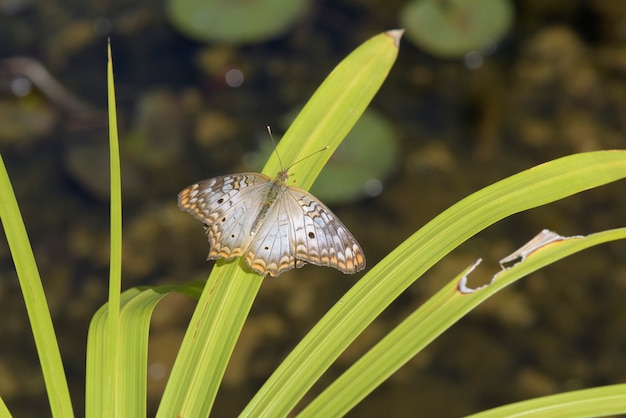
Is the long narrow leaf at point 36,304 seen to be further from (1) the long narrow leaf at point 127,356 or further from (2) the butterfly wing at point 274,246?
(2) the butterfly wing at point 274,246

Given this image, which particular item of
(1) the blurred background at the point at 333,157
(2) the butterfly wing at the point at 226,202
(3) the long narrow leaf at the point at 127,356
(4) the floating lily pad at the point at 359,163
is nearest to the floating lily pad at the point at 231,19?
(1) the blurred background at the point at 333,157

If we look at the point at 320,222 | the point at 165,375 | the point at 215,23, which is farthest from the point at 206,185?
the point at 215,23

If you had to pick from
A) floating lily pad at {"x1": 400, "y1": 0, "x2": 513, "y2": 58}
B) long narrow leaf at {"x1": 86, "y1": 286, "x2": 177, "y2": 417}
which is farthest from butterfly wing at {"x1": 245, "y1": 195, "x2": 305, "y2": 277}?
floating lily pad at {"x1": 400, "y1": 0, "x2": 513, "y2": 58}

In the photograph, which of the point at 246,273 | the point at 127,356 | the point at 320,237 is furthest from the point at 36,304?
the point at 320,237

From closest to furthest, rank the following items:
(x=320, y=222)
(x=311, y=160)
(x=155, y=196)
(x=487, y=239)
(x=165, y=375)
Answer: (x=311, y=160) → (x=320, y=222) → (x=165, y=375) → (x=487, y=239) → (x=155, y=196)

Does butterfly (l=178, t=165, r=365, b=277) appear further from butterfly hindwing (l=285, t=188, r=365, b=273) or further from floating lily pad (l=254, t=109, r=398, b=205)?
floating lily pad (l=254, t=109, r=398, b=205)

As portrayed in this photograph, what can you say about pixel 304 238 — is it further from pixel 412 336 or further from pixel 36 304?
pixel 36 304

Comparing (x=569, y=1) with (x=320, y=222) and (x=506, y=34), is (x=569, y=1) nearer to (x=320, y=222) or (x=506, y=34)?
(x=506, y=34)
